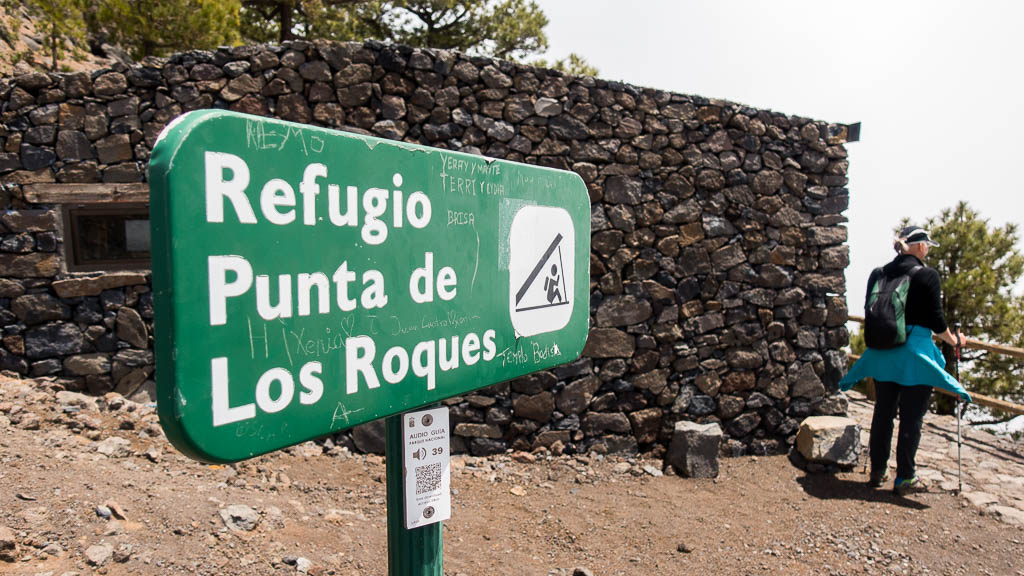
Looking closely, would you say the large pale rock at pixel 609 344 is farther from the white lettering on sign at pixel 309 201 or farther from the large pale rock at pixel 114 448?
the white lettering on sign at pixel 309 201

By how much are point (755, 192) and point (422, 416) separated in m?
5.25

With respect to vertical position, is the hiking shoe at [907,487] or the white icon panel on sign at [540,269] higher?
the white icon panel on sign at [540,269]

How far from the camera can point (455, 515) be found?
170 inches

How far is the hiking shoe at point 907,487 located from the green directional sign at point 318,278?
4597 millimetres

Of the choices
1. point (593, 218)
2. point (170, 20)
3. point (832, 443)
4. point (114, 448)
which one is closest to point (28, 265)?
point (114, 448)

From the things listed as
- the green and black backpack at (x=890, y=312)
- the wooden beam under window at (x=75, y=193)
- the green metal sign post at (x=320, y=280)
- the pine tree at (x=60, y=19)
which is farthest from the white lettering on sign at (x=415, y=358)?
the pine tree at (x=60, y=19)

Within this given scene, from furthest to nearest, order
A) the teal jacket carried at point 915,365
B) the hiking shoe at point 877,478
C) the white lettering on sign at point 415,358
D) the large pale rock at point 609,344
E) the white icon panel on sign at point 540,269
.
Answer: the large pale rock at point 609,344
the hiking shoe at point 877,478
the teal jacket carried at point 915,365
the white icon panel on sign at point 540,269
the white lettering on sign at point 415,358

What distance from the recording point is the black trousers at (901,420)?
4.64 metres

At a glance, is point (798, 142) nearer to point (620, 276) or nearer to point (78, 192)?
point (620, 276)

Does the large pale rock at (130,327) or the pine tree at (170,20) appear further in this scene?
the pine tree at (170,20)

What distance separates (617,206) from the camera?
546 centimetres

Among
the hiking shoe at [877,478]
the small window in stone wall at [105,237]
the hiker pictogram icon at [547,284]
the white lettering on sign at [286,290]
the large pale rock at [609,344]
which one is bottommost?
the hiking shoe at [877,478]

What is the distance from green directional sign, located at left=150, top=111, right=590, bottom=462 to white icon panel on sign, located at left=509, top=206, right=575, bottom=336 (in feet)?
0.04

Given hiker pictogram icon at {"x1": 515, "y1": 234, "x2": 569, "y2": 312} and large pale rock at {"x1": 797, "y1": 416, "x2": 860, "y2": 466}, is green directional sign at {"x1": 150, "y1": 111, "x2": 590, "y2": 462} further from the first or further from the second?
large pale rock at {"x1": 797, "y1": 416, "x2": 860, "y2": 466}
